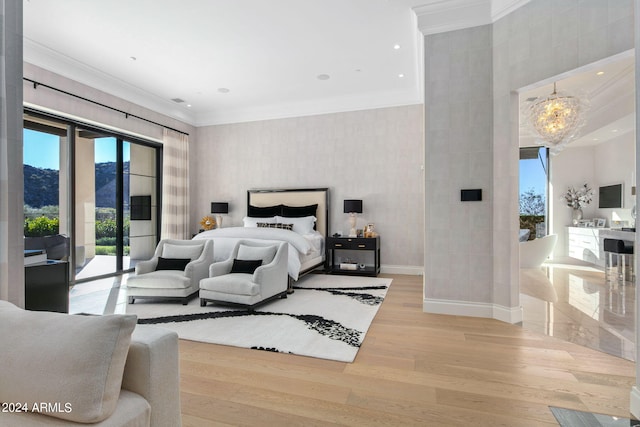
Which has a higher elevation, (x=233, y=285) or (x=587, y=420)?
(x=233, y=285)

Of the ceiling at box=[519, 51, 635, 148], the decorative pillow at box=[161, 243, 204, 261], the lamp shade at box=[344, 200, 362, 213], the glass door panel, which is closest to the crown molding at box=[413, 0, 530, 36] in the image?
the ceiling at box=[519, 51, 635, 148]

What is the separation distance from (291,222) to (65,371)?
504cm

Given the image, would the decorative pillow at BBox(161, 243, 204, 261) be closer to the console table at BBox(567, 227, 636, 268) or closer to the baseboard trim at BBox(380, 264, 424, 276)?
the baseboard trim at BBox(380, 264, 424, 276)

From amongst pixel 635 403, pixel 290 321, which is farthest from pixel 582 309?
pixel 290 321

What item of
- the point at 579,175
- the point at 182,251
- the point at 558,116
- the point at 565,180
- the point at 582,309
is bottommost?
the point at 582,309

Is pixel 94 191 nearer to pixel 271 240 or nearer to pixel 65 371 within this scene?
pixel 271 240

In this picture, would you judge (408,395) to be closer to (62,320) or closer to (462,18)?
(62,320)

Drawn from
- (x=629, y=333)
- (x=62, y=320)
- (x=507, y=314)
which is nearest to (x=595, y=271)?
(x=629, y=333)

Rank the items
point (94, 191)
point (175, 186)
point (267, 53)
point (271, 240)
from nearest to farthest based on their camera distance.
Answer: point (267, 53) < point (271, 240) < point (94, 191) < point (175, 186)

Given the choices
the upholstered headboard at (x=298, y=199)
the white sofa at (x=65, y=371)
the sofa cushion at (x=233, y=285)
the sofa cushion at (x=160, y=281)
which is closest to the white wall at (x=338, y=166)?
the upholstered headboard at (x=298, y=199)

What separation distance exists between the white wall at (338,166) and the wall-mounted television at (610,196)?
14.0ft

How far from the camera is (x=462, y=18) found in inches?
137

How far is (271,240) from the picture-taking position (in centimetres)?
484

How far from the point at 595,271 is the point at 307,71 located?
643 centimetres
